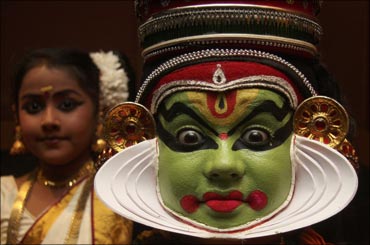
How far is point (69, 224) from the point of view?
198cm

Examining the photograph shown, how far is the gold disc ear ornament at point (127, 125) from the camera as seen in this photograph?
1489mm

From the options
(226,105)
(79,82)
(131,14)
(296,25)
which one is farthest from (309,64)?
(131,14)

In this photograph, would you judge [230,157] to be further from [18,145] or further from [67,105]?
[18,145]

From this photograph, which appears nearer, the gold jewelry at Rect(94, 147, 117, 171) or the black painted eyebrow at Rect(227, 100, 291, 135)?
the black painted eyebrow at Rect(227, 100, 291, 135)

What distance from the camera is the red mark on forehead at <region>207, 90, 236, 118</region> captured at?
138 cm

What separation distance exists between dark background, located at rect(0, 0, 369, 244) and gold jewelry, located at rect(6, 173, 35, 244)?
1.42ft

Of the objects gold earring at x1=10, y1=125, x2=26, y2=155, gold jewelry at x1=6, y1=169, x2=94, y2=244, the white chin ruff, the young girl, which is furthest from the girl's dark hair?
the white chin ruff

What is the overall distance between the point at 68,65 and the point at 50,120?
7.1 inches

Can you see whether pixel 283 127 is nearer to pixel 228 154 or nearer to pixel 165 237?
pixel 228 154

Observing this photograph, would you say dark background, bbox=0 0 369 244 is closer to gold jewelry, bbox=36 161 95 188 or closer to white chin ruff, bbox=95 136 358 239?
gold jewelry, bbox=36 161 95 188

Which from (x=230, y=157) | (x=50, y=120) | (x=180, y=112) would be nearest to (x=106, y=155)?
(x=180, y=112)

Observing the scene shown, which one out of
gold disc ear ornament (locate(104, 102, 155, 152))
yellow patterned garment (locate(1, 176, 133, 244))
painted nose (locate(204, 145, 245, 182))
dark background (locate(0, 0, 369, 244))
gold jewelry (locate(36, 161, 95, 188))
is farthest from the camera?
dark background (locate(0, 0, 369, 244))

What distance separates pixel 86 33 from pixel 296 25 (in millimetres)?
1161

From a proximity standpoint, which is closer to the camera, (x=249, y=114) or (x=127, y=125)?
(x=249, y=114)
